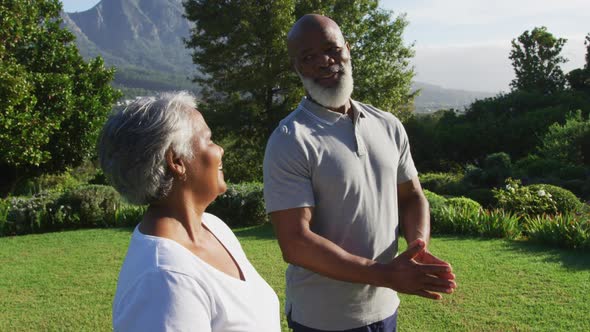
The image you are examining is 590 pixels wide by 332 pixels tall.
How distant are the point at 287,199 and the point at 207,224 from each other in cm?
38

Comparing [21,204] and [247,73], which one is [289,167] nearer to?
[21,204]

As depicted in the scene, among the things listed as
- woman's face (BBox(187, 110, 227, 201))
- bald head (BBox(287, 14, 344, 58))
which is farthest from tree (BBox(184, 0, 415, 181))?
woman's face (BBox(187, 110, 227, 201))

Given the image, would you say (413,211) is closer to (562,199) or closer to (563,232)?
(563,232)

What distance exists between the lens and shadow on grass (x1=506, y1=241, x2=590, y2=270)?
6.63m

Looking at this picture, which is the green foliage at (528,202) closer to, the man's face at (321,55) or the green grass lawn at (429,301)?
the green grass lawn at (429,301)

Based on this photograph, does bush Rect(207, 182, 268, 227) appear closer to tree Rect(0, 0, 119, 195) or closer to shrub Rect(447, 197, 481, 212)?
shrub Rect(447, 197, 481, 212)

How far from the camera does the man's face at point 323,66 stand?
7.46 feet

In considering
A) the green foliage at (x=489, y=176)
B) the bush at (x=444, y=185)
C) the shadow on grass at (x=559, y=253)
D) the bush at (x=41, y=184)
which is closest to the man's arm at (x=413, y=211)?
the shadow on grass at (x=559, y=253)

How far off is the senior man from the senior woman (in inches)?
14.3

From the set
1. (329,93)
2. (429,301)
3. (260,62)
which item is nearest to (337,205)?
(329,93)

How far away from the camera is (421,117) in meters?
27.7

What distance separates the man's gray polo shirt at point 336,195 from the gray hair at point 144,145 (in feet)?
2.04

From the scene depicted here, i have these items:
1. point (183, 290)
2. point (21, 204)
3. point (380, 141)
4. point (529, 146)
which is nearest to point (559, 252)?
point (380, 141)

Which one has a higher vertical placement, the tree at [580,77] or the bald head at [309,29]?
the tree at [580,77]
